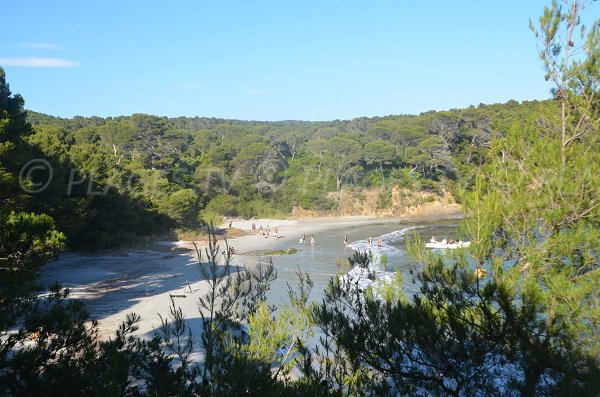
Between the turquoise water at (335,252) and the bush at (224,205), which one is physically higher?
the bush at (224,205)

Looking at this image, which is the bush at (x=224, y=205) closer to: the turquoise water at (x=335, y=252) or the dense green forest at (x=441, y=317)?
the turquoise water at (x=335, y=252)

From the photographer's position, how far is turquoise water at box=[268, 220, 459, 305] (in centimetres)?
2161

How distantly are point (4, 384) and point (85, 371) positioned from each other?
0.62 metres

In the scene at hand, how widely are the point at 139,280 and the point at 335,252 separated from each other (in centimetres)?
1530

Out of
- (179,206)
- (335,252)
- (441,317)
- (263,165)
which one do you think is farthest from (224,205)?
(441,317)

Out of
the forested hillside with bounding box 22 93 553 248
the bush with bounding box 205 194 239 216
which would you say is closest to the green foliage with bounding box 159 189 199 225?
the forested hillside with bounding box 22 93 553 248

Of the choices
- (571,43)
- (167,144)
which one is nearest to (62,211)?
(571,43)

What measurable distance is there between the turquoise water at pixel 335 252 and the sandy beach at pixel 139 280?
2905 millimetres

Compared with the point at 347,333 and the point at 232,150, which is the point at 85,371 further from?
the point at 232,150

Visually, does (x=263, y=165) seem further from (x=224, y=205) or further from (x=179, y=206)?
(x=179, y=206)

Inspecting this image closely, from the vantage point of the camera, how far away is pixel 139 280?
22.6m

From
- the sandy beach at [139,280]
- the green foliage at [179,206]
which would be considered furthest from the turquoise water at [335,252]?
the green foliage at [179,206]

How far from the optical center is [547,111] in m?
6.80

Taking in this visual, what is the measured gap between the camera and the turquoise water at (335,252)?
21.6m
